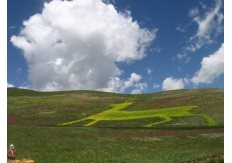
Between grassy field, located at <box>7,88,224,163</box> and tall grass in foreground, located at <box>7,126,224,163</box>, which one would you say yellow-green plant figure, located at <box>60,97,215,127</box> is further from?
tall grass in foreground, located at <box>7,126,224,163</box>

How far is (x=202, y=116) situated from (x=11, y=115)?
52566 millimetres

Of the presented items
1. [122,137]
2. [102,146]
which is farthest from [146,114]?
[102,146]

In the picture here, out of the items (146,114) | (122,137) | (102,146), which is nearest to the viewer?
(102,146)

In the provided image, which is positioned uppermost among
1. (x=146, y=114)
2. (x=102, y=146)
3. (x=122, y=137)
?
(x=146, y=114)

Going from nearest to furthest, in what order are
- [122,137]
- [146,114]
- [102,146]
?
1. [102,146]
2. [122,137]
3. [146,114]

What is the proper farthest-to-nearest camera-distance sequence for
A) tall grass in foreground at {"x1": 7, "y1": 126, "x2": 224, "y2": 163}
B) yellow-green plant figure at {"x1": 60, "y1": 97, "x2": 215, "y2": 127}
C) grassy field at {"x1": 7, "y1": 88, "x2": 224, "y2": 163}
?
1. yellow-green plant figure at {"x1": 60, "y1": 97, "x2": 215, "y2": 127}
2. grassy field at {"x1": 7, "y1": 88, "x2": 224, "y2": 163}
3. tall grass in foreground at {"x1": 7, "y1": 126, "x2": 224, "y2": 163}

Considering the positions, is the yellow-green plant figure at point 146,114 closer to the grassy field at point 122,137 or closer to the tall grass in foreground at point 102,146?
the grassy field at point 122,137

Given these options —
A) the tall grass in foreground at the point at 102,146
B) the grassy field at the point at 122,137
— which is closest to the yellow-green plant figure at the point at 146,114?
the grassy field at the point at 122,137

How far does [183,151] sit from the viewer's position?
36188 mm

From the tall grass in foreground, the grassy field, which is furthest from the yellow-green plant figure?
the tall grass in foreground

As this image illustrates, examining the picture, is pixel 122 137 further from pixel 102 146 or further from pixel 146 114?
pixel 146 114

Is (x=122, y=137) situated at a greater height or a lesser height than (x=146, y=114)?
lesser

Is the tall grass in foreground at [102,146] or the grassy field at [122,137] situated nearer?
the tall grass in foreground at [102,146]
